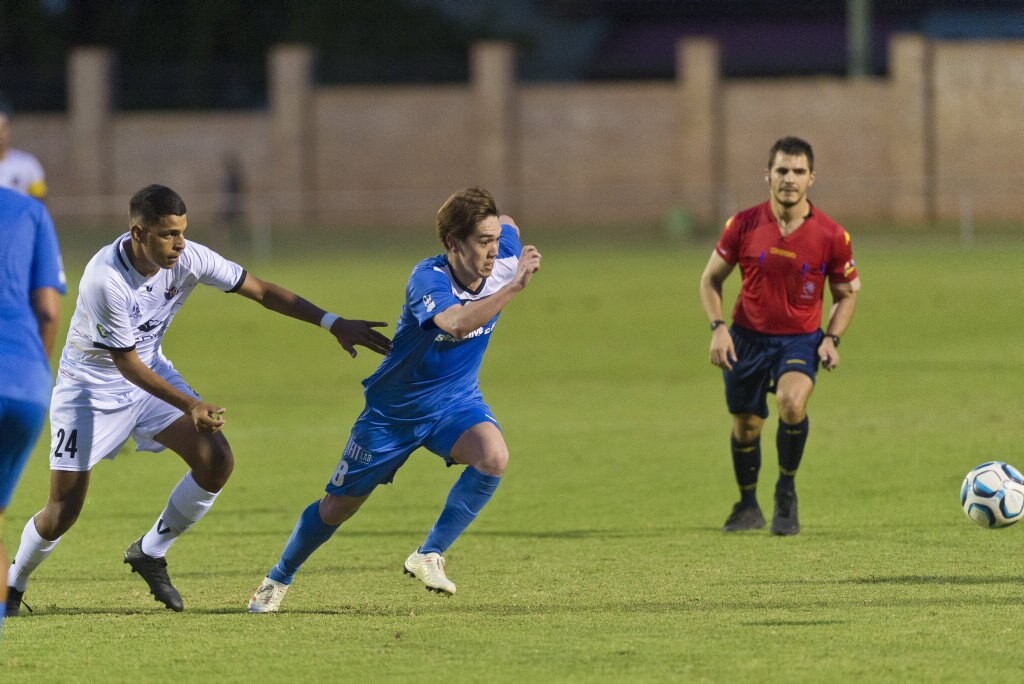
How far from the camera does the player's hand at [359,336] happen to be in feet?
21.8

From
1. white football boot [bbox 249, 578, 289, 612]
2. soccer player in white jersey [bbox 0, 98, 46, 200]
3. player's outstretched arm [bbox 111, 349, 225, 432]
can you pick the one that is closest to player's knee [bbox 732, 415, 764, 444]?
white football boot [bbox 249, 578, 289, 612]

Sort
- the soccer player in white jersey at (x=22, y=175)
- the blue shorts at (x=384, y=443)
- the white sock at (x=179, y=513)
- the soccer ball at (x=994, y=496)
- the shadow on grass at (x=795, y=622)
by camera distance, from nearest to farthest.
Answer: the shadow on grass at (x=795, y=622), the blue shorts at (x=384, y=443), the white sock at (x=179, y=513), the soccer ball at (x=994, y=496), the soccer player in white jersey at (x=22, y=175)

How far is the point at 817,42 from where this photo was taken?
180 ft

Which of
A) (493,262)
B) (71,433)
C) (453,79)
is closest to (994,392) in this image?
(493,262)

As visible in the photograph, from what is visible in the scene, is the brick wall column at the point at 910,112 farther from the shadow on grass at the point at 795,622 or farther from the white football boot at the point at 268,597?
the white football boot at the point at 268,597

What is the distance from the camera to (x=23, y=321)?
17.8 ft

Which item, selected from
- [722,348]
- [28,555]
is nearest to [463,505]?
[28,555]

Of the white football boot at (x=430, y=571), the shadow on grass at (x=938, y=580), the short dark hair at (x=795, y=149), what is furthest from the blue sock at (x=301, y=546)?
the short dark hair at (x=795, y=149)

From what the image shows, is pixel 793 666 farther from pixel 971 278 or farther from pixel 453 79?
pixel 453 79

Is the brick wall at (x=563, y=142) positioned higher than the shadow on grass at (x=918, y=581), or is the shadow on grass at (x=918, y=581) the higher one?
the shadow on grass at (x=918, y=581)

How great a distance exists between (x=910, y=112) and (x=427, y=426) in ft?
133

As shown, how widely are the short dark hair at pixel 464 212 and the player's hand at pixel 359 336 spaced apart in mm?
544

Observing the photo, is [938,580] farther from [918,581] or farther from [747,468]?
[747,468]

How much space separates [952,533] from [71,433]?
179 inches
